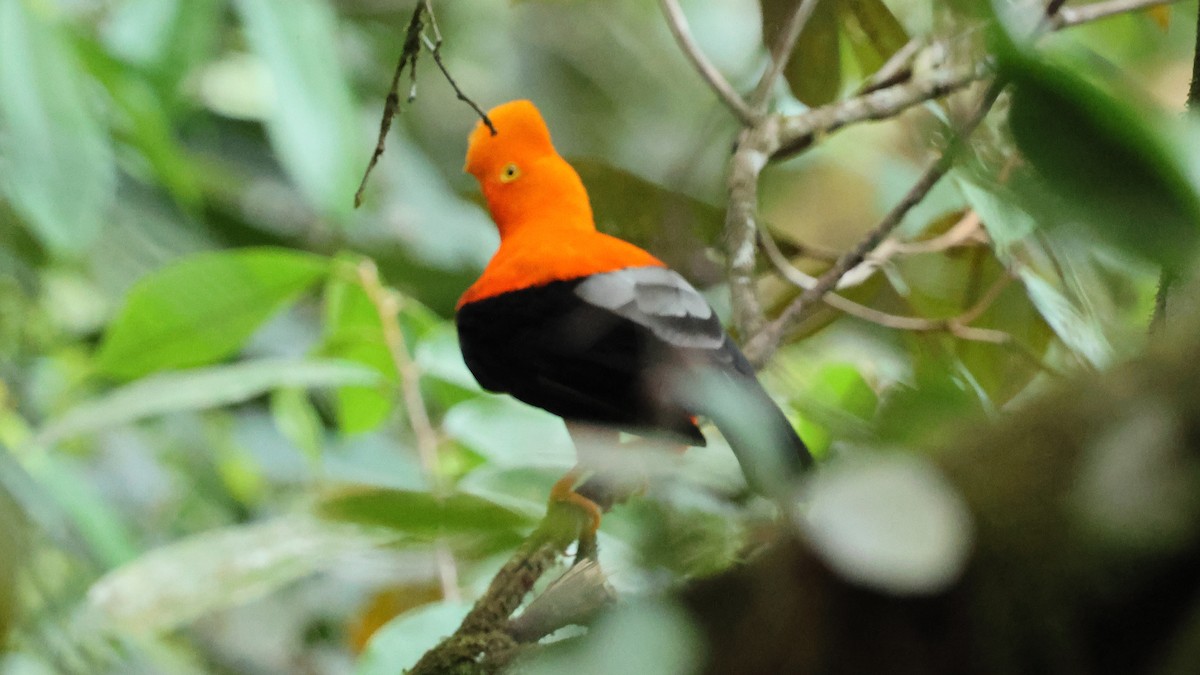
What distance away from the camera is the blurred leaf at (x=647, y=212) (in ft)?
2.90

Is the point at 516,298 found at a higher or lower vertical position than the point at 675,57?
lower

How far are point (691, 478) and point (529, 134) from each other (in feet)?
1.69

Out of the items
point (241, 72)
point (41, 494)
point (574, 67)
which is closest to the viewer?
point (41, 494)

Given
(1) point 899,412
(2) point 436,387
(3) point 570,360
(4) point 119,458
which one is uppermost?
(1) point 899,412

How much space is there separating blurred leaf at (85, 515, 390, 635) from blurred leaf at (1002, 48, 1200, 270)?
2.59ft

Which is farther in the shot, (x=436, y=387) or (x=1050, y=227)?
(x=436, y=387)

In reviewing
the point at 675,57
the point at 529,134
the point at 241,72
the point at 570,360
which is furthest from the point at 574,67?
the point at 241,72

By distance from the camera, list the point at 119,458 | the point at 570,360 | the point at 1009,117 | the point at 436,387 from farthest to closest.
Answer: the point at 119,458
the point at 436,387
the point at 570,360
the point at 1009,117

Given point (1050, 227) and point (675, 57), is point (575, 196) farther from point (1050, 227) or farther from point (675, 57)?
point (1050, 227)

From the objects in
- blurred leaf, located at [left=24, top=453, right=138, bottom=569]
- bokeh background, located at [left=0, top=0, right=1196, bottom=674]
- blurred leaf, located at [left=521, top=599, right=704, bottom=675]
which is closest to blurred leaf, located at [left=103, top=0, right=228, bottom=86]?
bokeh background, located at [left=0, top=0, right=1196, bottom=674]

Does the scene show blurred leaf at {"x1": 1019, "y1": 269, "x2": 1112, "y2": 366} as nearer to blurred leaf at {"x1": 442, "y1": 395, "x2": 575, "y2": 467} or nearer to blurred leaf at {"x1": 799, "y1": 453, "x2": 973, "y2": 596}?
blurred leaf at {"x1": 799, "y1": 453, "x2": 973, "y2": 596}

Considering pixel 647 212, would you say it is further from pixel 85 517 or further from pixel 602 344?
pixel 85 517

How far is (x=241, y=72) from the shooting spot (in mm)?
2531

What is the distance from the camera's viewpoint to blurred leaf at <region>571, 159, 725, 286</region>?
2.90 feet
